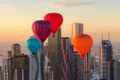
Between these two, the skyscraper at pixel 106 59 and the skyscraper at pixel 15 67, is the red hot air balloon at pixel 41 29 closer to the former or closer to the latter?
the skyscraper at pixel 15 67

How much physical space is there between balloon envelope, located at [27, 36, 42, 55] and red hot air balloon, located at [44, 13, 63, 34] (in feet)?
2.13

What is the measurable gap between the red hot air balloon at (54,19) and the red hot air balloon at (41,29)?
0.55 ft

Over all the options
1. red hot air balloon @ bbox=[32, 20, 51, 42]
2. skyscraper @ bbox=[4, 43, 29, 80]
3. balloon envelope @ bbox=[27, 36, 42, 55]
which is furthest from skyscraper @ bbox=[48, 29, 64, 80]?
red hot air balloon @ bbox=[32, 20, 51, 42]

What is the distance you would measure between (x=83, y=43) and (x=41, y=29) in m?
1.12

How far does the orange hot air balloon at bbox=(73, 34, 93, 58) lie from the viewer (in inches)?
484

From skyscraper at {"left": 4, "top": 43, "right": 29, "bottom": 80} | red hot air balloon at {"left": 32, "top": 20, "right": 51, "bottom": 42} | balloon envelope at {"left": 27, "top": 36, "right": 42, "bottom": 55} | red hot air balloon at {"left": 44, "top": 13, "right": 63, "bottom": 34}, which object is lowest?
skyscraper at {"left": 4, "top": 43, "right": 29, "bottom": 80}

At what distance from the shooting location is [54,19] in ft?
39.3

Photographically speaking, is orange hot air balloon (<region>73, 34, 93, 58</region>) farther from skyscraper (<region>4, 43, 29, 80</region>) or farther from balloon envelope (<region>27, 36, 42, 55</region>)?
skyscraper (<region>4, 43, 29, 80</region>)

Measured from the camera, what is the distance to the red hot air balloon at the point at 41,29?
38.5ft

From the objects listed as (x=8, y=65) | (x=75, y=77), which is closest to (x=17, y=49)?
(x=8, y=65)

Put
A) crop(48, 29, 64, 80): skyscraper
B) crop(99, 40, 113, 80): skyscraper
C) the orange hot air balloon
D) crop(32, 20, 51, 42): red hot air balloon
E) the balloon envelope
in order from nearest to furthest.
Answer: crop(32, 20, 51, 42): red hot air balloon → the orange hot air balloon → the balloon envelope → crop(48, 29, 64, 80): skyscraper → crop(99, 40, 113, 80): skyscraper

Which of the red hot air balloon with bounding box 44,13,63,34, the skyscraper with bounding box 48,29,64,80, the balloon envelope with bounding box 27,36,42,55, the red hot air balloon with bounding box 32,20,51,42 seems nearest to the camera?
the red hot air balloon with bounding box 32,20,51,42

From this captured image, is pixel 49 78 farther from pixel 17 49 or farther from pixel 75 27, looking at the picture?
pixel 75 27

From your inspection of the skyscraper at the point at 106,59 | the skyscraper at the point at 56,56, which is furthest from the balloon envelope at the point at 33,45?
the skyscraper at the point at 106,59
